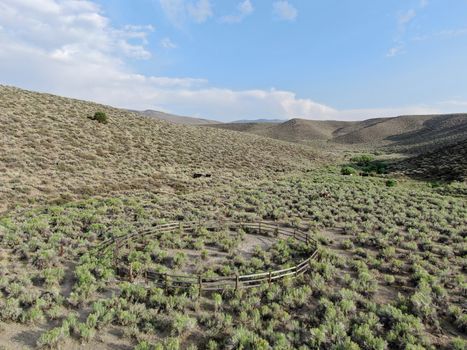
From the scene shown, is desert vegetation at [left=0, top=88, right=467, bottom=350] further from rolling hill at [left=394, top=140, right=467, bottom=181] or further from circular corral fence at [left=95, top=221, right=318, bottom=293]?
rolling hill at [left=394, top=140, right=467, bottom=181]

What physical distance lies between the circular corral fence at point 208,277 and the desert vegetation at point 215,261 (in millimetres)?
224

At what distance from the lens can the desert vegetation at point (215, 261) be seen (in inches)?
400

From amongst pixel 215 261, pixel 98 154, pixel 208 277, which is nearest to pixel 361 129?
pixel 98 154

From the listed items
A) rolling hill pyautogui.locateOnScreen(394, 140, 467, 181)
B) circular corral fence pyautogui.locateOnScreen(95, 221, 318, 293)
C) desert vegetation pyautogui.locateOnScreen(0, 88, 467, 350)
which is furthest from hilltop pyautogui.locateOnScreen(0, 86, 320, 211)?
rolling hill pyautogui.locateOnScreen(394, 140, 467, 181)

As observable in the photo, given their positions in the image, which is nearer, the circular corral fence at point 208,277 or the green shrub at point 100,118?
the circular corral fence at point 208,277

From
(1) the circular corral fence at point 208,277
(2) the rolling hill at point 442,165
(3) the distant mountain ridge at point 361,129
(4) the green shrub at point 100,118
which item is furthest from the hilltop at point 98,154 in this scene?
(3) the distant mountain ridge at point 361,129

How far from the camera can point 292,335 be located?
33.0 ft

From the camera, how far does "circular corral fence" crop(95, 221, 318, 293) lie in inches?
503

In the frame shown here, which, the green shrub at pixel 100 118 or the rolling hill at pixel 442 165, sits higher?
the green shrub at pixel 100 118

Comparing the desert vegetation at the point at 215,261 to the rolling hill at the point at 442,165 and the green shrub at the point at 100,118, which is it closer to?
the rolling hill at the point at 442,165

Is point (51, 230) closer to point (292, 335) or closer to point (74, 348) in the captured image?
point (74, 348)

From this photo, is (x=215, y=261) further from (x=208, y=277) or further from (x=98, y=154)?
(x=98, y=154)

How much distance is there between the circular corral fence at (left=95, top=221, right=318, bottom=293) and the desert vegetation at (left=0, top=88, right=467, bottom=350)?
22cm

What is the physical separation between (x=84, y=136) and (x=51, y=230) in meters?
28.8
